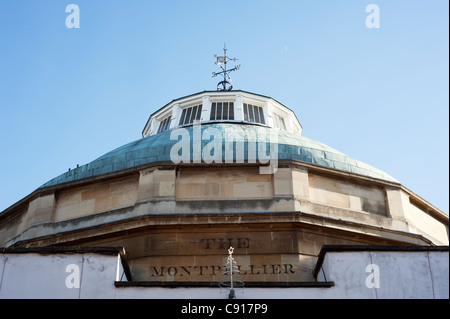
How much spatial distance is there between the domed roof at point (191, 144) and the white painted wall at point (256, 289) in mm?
5408

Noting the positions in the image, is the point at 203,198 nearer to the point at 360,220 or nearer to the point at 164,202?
the point at 164,202

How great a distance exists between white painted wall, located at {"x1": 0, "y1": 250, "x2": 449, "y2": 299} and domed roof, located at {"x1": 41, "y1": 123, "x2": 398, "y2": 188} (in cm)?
541

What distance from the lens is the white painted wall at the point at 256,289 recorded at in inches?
563

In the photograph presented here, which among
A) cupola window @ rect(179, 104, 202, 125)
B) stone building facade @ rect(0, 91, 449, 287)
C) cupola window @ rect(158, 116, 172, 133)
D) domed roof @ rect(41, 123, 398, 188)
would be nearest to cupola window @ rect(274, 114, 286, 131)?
cupola window @ rect(179, 104, 202, 125)

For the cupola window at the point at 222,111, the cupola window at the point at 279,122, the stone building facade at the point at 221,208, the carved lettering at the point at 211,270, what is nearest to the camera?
the carved lettering at the point at 211,270

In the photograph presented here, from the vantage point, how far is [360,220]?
19094mm

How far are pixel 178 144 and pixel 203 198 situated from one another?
227 cm

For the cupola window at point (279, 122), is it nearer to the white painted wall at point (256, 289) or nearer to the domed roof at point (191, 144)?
the domed roof at point (191, 144)

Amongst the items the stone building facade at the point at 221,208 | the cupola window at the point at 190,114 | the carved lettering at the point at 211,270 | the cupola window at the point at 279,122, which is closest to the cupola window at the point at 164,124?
the cupola window at the point at 190,114

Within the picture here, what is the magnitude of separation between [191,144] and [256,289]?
7.03m

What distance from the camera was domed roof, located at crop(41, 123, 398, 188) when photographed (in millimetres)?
20188

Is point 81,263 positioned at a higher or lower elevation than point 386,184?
lower
